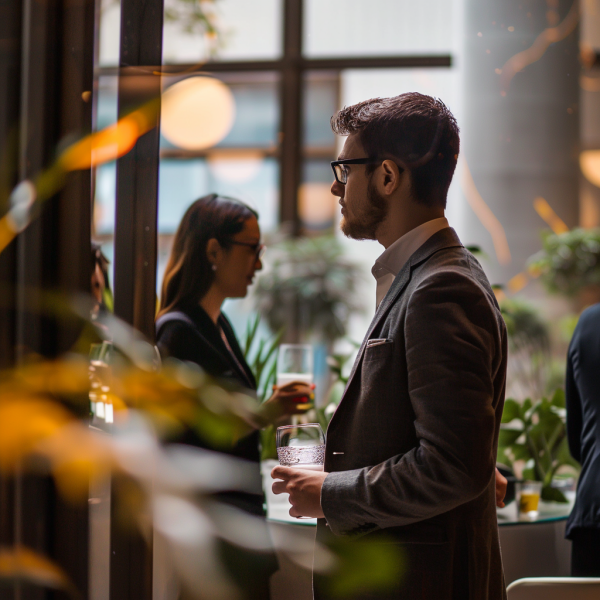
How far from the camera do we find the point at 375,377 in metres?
1.00

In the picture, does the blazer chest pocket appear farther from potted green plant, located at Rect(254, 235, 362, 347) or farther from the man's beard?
potted green plant, located at Rect(254, 235, 362, 347)

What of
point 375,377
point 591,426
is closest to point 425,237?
point 375,377

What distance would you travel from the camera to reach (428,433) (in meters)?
0.89

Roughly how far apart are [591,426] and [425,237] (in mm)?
1060

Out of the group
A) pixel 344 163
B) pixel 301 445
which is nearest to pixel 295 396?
pixel 301 445

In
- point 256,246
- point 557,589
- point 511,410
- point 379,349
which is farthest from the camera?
point 511,410

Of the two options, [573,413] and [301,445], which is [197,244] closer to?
[301,445]

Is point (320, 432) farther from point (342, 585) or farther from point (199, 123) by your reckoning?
point (199, 123)

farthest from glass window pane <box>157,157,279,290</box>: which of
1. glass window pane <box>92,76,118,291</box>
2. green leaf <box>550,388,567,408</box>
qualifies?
glass window pane <box>92,76,118,291</box>

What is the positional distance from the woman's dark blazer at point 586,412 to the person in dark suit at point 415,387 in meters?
0.76

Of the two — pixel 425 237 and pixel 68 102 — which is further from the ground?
pixel 68 102

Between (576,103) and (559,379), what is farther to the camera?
(576,103)

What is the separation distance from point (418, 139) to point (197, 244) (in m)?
0.81

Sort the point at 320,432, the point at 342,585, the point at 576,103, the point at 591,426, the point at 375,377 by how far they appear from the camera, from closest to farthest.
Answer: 1. the point at 342,585
2. the point at 375,377
3. the point at 320,432
4. the point at 591,426
5. the point at 576,103
